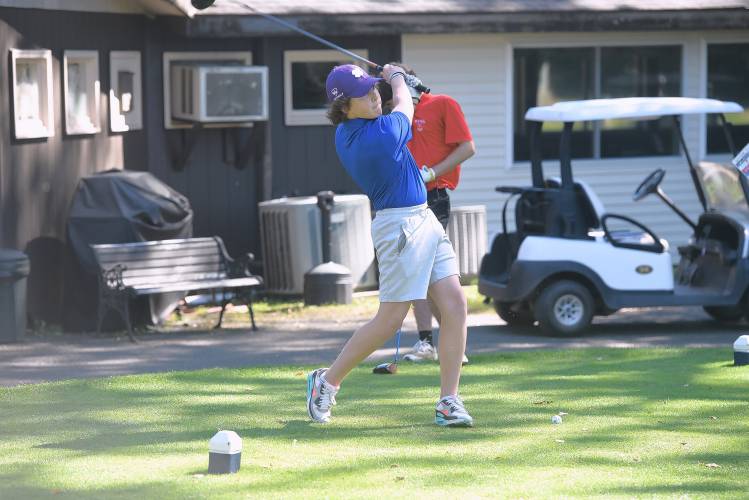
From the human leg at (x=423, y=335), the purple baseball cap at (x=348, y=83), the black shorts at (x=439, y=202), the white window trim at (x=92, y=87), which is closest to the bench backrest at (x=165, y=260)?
the white window trim at (x=92, y=87)

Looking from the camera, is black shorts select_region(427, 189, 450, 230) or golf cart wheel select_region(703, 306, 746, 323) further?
golf cart wheel select_region(703, 306, 746, 323)

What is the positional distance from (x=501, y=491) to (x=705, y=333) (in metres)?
7.10

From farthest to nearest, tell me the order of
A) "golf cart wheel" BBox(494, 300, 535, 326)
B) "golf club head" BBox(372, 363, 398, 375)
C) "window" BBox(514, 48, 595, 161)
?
"window" BBox(514, 48, 595, 161), "golf cart wheel" BBox(494, 300, 535, 326), "golf club head" BBox(372, 363, 398, 375)

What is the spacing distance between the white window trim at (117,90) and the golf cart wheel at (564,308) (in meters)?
4.96

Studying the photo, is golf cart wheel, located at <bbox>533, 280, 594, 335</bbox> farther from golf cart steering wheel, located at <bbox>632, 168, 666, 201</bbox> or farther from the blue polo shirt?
the blue polo shirt

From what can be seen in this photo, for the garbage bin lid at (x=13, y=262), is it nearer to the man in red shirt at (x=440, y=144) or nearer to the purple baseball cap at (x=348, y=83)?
the man in red shirt at (x=440, y=144)

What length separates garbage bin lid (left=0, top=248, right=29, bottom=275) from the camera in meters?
11.3

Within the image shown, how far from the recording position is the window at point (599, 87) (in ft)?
54.7

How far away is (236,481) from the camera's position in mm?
5707

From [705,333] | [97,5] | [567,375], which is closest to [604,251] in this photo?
[705,333]

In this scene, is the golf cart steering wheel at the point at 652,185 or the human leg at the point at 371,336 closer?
the human leg at the point at 371,336

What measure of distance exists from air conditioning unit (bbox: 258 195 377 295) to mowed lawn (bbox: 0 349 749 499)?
5.22 meters

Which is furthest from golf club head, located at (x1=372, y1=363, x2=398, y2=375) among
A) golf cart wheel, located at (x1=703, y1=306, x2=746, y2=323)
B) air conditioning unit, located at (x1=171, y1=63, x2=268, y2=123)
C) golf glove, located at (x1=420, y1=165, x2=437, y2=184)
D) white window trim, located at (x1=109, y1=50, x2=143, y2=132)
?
air conditioning unit, located at (x1=171, y1=63, x2=268, y2=123)

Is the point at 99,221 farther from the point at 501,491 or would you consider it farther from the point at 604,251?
the point at 501,491
